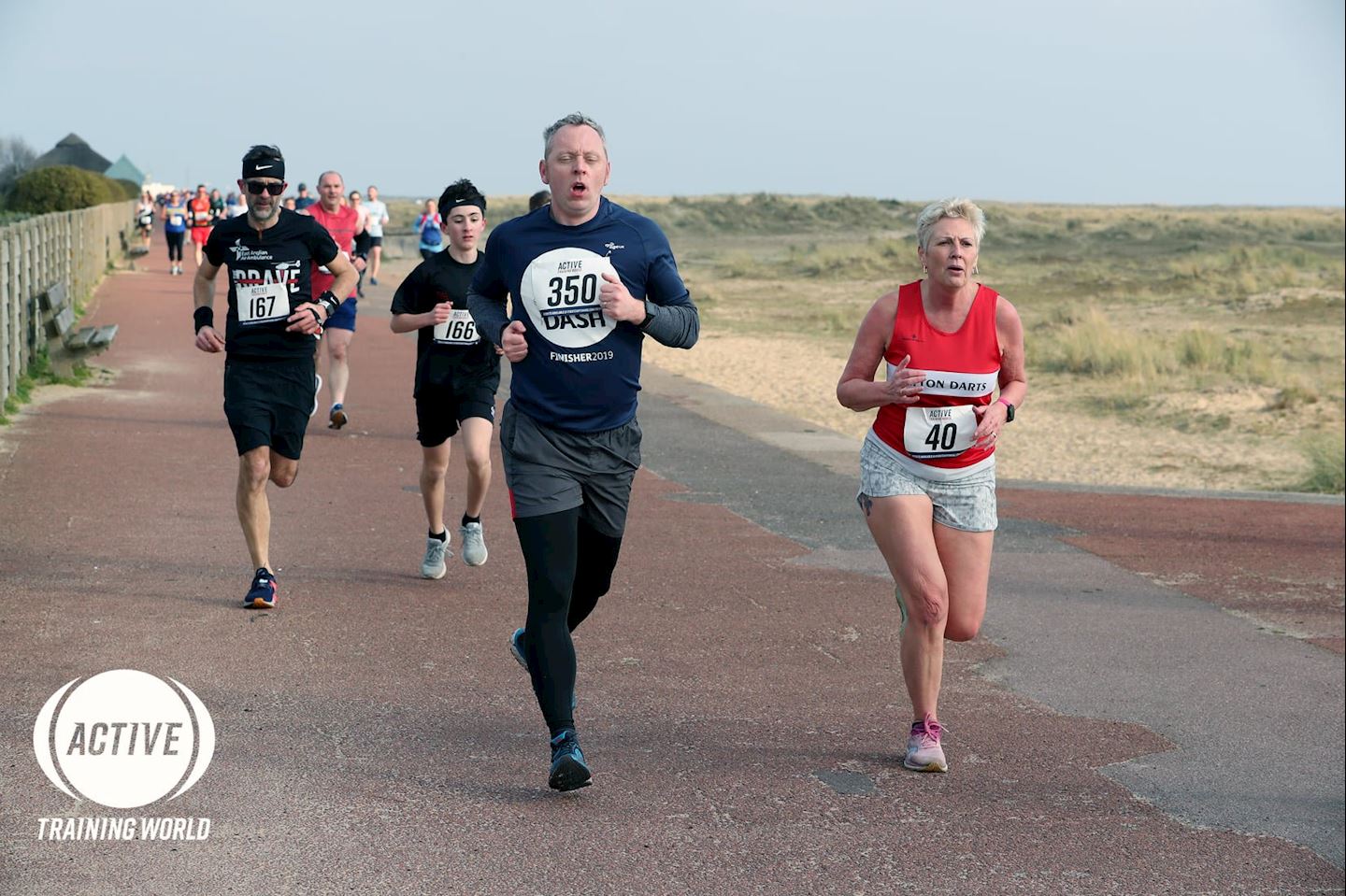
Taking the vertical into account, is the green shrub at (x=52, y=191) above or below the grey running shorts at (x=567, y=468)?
above

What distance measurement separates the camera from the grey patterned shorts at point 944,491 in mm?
5730

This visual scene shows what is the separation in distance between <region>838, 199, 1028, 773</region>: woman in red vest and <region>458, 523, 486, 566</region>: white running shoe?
3.30 m

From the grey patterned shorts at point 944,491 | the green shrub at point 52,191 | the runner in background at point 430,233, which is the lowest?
the grey patterned shorts at point 944,491

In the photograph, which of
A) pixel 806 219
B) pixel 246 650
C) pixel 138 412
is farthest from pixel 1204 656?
pixel 806 219

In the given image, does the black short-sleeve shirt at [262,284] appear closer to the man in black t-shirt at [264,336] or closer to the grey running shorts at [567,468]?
the man in black t-shirt at [264,336]

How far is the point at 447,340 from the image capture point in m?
8.59

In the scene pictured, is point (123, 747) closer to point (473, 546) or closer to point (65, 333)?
point (473, 546)

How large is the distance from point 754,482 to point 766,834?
8201 millimetres

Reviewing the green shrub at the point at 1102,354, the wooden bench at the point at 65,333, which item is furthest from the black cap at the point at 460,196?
the green shrub at the point at 1102,354

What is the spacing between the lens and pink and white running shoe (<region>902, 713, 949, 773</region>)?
5875 mm

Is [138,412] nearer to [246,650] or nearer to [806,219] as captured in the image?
[246,650]

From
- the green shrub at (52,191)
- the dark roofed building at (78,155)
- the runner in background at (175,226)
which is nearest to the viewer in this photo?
the runner in background at (175,226)

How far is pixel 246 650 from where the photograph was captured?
6.98 metres

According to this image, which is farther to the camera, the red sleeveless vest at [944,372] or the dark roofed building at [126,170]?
the dark roofed building at [126,170]
